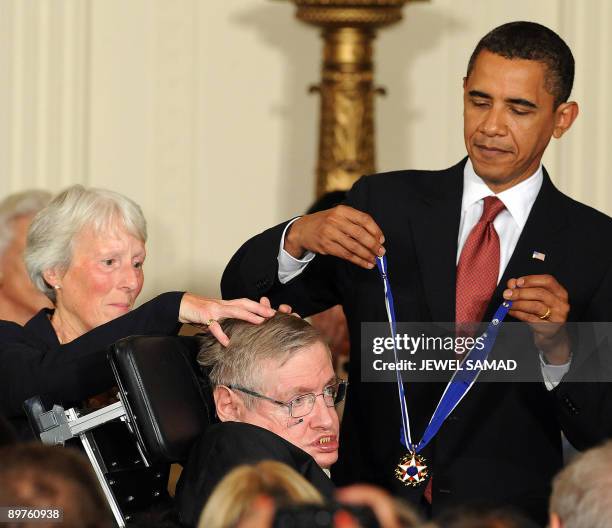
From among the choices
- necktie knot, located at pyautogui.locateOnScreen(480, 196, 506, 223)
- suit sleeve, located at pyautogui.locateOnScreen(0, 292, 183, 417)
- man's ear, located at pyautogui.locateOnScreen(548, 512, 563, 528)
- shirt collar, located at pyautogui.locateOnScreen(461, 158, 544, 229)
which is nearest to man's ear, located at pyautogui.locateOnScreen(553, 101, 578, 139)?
shirt collar, located at pyautogui.locateOnScreen(461, 158, 544, 229)

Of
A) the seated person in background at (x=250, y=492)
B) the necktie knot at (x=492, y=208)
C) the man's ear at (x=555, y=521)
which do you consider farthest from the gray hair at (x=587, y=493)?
the necktie knot at (x=492, y=208)

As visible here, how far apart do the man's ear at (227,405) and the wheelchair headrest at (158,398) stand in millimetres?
35

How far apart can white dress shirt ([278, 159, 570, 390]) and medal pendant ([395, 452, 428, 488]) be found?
1.74ft

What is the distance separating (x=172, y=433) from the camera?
129 inches

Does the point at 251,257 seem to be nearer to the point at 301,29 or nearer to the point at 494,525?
the point at 494,525

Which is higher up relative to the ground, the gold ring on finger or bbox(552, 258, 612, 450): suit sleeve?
the gold ring on finger

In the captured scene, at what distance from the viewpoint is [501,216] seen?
12.1 feet

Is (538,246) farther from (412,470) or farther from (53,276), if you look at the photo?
(53,276)

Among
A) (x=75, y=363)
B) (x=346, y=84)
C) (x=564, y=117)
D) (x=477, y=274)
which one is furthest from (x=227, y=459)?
(x=346, y=84)

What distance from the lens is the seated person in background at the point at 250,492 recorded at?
2.15m

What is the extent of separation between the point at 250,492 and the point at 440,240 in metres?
1.60

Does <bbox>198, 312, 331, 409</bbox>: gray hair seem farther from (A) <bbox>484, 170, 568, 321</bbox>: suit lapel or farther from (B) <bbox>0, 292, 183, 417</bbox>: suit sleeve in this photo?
(A) <bbox>484, 170, 568, 321</bbox>: suit lapel

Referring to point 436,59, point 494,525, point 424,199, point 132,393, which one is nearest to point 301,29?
point 436,59

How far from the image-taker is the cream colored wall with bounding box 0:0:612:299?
6.79 metres
